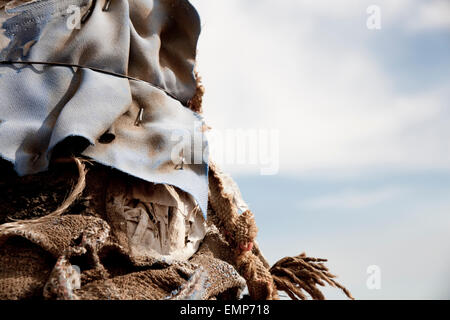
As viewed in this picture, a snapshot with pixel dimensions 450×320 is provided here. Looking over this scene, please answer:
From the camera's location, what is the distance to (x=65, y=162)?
5.33 feet

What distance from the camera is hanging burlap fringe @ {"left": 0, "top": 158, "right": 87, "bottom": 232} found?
58.9 inches

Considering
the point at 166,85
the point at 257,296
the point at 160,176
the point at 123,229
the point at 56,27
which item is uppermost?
the point at 56,27

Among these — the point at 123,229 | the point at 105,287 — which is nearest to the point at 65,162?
the point at 123,229

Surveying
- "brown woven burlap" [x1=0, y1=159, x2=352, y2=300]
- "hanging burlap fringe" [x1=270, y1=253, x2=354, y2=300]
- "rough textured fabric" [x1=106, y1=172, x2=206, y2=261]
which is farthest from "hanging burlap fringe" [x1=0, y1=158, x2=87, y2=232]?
"hanging burlap fringe" [x1=270, y1=253, x2=354, y2=300]

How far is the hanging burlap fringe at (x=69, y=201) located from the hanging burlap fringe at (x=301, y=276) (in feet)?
2.53

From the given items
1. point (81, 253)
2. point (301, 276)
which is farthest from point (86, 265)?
point (301, 276)

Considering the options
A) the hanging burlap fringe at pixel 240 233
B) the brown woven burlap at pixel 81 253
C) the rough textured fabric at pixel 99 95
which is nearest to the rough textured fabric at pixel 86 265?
the brown woven burlap at pixel 81 253

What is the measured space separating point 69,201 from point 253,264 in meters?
0.68

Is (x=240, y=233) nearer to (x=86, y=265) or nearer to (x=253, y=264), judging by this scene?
(x=253, y=264)

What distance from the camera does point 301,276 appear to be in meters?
1.99

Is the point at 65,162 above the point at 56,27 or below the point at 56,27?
below
